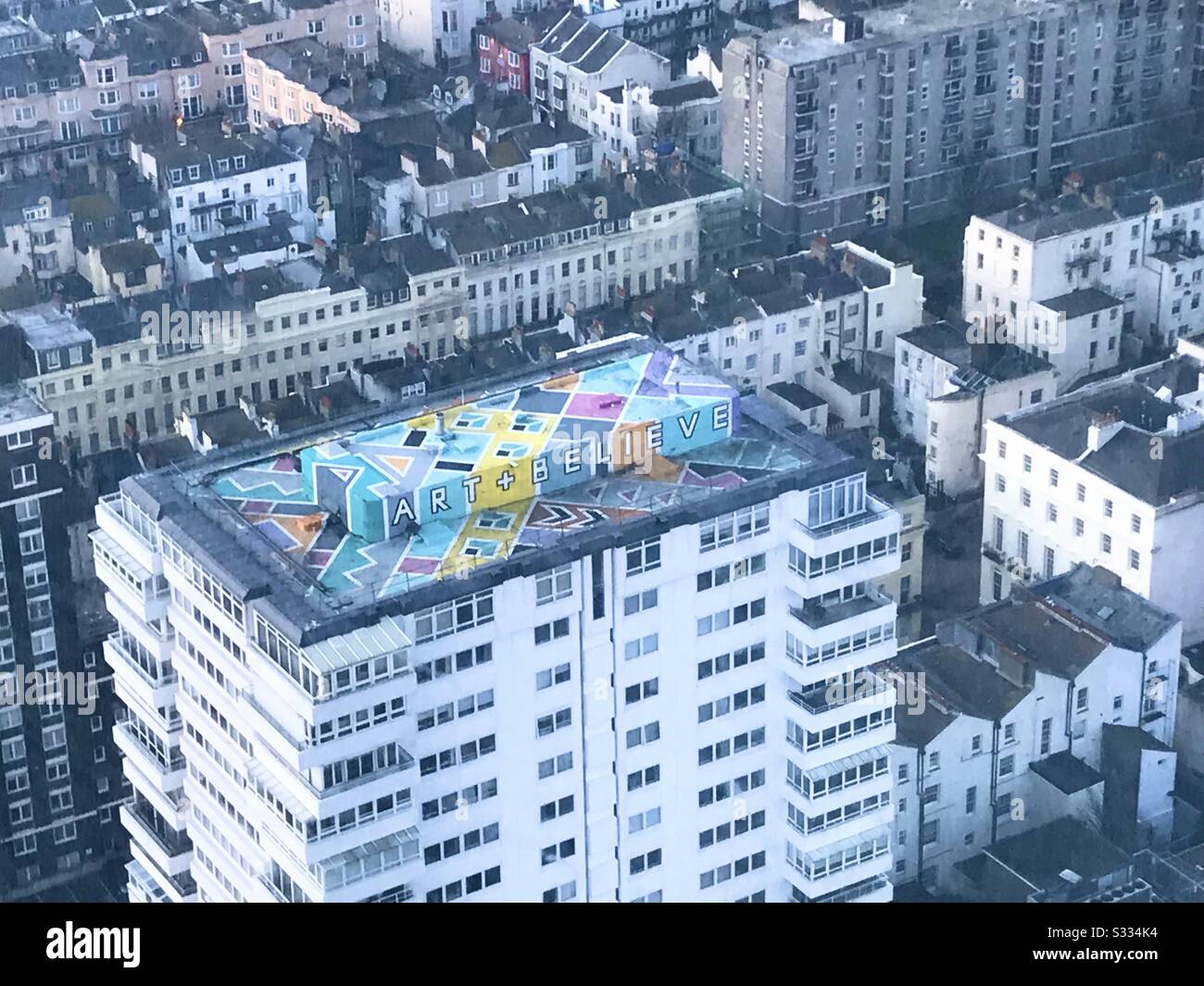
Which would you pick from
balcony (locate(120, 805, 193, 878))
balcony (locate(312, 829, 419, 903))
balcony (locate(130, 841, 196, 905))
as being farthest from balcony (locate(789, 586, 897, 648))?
balcony (locate(130, 841, 196, 905))

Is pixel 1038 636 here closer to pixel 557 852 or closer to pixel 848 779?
Result: pixel 848 779

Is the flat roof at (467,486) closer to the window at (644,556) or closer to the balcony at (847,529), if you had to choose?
the window at (644,556)

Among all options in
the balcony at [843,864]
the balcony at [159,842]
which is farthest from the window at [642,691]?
the balcony at [159,842]

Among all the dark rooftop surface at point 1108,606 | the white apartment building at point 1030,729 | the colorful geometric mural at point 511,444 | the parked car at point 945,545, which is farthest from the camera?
the parked car at point 945,545

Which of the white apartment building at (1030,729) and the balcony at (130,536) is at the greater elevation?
the balcony at (130,536)

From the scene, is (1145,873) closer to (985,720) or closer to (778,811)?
(985,720)

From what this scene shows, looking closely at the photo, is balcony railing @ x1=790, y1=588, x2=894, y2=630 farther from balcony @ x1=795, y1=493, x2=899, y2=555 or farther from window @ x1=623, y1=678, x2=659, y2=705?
window @ x1=623, y1=678, x2=659, y2=705
